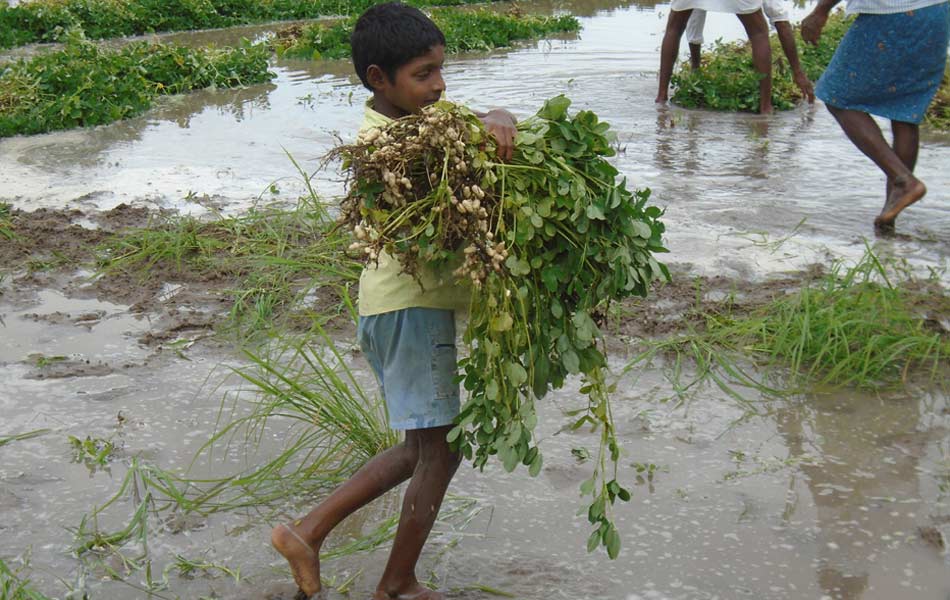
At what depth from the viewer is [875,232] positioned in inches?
213

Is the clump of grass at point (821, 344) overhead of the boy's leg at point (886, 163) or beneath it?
beneath

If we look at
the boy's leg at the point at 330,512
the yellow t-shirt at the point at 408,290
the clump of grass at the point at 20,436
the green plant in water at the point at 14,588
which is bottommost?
the green plant in water at the point at 14,588

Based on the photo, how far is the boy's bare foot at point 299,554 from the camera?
107 inches

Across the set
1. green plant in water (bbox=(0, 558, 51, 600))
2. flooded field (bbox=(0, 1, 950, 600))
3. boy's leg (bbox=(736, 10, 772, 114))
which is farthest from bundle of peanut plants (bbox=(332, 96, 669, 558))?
boy's leg (bbox=(736, 10, 772, 114))

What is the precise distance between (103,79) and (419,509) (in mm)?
7020

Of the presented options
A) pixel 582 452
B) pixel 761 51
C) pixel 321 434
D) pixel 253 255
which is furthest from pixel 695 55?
pixel 321 434

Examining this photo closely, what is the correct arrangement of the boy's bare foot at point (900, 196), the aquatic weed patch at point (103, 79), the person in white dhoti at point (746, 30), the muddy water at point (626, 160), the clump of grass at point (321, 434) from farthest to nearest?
the aquatic weed patch at point (103, 79) < the person in white dhoti at point (746, 30) < the muddy water at point (626, 160) < the boy's bare foot at point (900, 196) < the clump of grass at point (321, 434)

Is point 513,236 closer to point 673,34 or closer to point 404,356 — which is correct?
point 404,356

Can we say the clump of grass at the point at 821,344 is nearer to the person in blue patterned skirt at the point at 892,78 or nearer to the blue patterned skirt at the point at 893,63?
the person in blue patterned skirt at the point at 892,78

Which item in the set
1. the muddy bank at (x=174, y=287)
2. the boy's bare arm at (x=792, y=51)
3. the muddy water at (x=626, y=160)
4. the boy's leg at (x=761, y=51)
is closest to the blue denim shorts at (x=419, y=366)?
the muddy bank at (x=174, y=287)

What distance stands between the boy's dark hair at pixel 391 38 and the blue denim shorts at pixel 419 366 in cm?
59

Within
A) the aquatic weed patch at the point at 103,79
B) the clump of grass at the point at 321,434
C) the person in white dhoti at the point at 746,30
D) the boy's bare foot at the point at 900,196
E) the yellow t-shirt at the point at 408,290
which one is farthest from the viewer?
the aquatic weed patch at the point at 103,79

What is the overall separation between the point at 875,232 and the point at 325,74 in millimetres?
6493

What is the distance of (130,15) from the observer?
13133 millimetres
